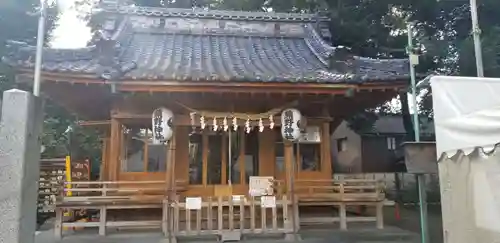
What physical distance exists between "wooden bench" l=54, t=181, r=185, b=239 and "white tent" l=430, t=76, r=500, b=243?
208 inches

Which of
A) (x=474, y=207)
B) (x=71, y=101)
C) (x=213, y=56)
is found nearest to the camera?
(x=474, y=207)

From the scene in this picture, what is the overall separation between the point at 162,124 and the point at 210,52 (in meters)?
3.76

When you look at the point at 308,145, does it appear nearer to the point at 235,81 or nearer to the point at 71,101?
the point at 235,81

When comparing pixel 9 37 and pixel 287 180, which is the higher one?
pixel 9 37

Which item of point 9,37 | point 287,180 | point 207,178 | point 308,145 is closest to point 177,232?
point 207,178

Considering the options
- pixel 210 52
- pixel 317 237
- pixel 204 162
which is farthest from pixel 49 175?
pixel 317 237

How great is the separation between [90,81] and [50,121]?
42.7 feet

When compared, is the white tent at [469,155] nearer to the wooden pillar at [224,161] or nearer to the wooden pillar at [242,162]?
the wooden pillar at [242,162]

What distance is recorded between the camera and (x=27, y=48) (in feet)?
25.5

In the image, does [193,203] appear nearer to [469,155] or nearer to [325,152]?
[325,152]

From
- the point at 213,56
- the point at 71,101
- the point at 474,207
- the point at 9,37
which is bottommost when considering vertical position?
the point at 474,207

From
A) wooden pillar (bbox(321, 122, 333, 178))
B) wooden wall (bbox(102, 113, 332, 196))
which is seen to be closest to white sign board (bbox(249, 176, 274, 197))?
wooden wall (bbox(102, 113, 332, 196))

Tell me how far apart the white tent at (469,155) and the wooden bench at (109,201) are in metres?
5.28

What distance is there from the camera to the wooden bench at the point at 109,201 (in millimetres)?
8422
